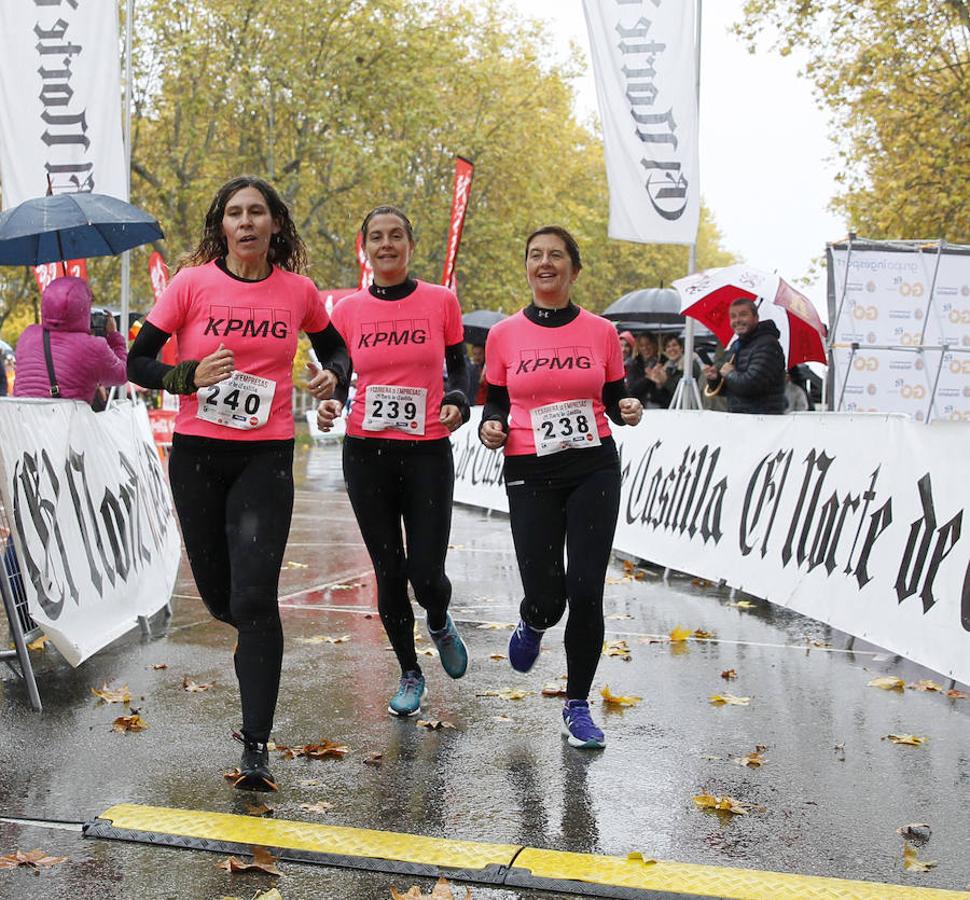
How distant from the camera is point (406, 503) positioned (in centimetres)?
568

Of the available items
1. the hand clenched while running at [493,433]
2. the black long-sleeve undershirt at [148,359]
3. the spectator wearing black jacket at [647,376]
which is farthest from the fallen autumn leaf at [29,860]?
the spectator wearing black jacket at [647,376]

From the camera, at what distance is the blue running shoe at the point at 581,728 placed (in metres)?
5.35

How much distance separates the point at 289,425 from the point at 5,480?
1839 millimetres

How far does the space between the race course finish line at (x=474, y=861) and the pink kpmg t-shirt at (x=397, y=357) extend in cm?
184

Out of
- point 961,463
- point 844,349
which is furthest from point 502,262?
point 961,463

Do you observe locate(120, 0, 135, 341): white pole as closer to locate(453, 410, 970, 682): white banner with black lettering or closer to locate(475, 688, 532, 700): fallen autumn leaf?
locate(453, 410, 970, 682): white banner with black lettering

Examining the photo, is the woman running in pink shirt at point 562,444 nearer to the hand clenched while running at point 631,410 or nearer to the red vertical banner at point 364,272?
the hand clenched while running at point 631,410

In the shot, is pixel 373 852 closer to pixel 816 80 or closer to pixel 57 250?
pixel 57 250

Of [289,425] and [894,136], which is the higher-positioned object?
[894,136]

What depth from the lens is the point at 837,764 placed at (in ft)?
16.9

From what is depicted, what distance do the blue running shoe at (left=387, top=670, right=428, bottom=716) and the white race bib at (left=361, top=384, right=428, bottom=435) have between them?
1176 millimetres

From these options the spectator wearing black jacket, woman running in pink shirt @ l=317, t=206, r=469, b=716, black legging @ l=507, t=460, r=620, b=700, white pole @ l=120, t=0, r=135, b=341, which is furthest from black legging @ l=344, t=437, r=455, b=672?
the spectator wearing black jacket

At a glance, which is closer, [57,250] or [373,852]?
[373,852]

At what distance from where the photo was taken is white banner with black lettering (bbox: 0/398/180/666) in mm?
6250
